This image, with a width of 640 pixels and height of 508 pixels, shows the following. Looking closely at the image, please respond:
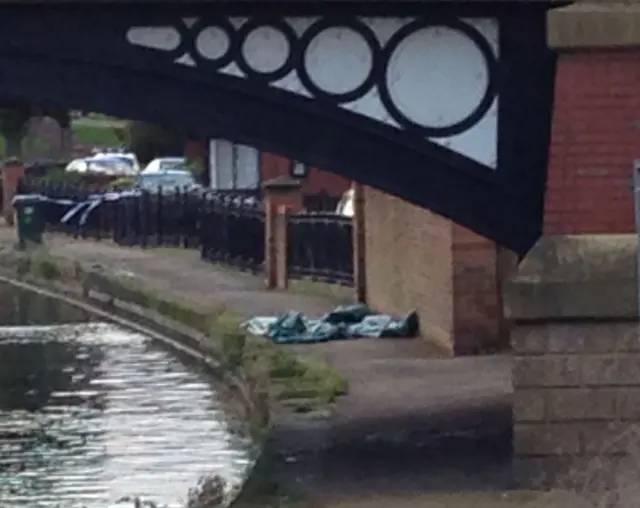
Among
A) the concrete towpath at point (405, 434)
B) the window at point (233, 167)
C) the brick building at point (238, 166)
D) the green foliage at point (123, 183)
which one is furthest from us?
the green foliage at point (123, 183)

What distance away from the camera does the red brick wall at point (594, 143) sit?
32.1 feet

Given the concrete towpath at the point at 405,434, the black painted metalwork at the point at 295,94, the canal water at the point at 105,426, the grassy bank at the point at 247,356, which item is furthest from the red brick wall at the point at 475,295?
the black painted metalwork at the point at 295,94

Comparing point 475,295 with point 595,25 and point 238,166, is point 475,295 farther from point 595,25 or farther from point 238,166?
point 238,166

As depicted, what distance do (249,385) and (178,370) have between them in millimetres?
3198

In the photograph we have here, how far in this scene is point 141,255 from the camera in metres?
32.4

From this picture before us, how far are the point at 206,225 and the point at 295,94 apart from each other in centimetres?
2017

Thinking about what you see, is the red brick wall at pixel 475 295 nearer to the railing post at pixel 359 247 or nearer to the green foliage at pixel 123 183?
the railing post at pixel 359 247

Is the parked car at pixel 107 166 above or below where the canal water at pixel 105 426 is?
below

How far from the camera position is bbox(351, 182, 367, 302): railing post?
21.0 metres

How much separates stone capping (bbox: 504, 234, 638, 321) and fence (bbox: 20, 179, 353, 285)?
1277cm

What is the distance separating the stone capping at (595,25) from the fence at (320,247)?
42.0ft

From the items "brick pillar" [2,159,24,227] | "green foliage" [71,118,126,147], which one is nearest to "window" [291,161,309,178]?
"brick pillar" [2,159,24,227]

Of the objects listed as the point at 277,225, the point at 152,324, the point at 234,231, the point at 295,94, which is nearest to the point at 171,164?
the point at 234,231

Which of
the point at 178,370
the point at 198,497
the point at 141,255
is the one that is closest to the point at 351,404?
the point at 198,497
